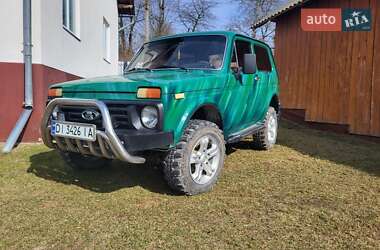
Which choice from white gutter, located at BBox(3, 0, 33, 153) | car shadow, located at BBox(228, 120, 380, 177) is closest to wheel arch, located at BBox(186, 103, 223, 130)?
car shadow, located at BBox(228, 120, 380, 177)

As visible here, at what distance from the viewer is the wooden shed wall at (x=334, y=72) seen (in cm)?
854

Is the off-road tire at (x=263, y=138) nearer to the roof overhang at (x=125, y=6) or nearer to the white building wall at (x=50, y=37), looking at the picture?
the white building wall at (x=50, y=37)

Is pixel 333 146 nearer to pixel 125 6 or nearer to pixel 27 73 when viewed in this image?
pixel 27 73

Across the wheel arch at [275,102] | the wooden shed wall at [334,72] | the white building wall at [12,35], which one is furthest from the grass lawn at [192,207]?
the wooden shed wall at [334,72]

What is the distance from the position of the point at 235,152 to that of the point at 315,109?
14.6ft

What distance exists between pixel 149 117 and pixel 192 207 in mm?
1023

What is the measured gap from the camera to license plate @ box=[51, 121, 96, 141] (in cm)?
379

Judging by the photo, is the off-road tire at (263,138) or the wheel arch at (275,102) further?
the wheel arch at (275,102)

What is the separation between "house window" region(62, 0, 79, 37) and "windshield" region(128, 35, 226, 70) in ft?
14.1

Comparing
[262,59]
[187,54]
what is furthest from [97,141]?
[262,59]

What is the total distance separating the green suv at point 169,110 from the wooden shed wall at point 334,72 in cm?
417

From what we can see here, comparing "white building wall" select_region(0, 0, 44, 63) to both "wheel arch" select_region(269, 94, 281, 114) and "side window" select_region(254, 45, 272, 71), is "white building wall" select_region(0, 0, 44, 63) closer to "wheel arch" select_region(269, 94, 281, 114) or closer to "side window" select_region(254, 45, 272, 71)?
"side window" select_region(254, 45, 272, 71)

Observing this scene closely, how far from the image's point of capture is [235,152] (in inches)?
262

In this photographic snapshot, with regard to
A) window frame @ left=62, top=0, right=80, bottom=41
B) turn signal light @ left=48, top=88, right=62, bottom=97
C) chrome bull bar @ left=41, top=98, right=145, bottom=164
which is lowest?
chrome bull bar @ left=41, top=98, right=145, bottom=164
